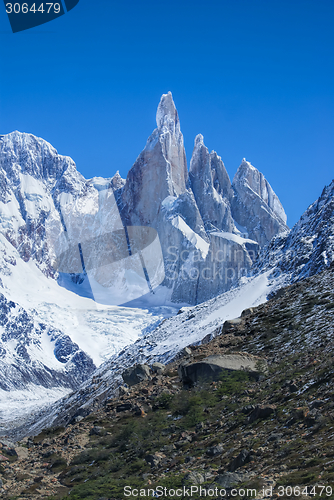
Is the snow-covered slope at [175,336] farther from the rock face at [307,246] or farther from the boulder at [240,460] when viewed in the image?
the boulder at [240,460]

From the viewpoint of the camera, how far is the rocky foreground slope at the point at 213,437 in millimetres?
15812

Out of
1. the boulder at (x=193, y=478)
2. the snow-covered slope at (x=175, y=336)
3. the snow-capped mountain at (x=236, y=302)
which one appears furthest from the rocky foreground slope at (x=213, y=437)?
the snow-covered slope at (x=175, y=336)

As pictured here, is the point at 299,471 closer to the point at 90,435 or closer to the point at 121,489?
the point at 121,489

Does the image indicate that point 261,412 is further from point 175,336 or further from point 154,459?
point 175,336

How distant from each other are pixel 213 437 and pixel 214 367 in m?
8.29

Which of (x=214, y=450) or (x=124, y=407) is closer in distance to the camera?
(x=214, y=450)

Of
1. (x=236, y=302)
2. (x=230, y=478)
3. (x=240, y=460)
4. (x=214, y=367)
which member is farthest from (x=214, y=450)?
(x=236, y=302)

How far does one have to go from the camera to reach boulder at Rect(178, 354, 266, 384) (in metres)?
28.7

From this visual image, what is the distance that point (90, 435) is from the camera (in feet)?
89.3

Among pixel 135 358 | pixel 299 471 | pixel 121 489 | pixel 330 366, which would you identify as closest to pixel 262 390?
pixel 330 366

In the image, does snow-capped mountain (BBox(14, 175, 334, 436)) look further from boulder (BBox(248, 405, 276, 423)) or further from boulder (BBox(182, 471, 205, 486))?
boulder (BBox(182, 471, 205, 486))

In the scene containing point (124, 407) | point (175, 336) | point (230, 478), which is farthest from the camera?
point (175, 336)

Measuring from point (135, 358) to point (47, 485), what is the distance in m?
75.9

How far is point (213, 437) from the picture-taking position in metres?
21.0
